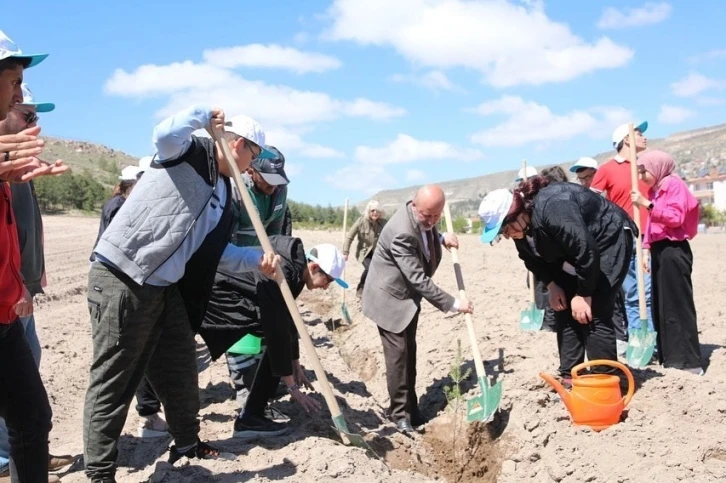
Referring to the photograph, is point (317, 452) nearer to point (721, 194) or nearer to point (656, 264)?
point (656, 264)

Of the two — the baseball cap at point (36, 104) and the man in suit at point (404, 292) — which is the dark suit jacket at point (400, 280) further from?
the baseball cap at point (36, 104)

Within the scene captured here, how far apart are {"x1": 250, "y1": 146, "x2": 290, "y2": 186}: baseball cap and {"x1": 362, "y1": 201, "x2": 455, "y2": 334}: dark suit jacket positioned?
900 mm

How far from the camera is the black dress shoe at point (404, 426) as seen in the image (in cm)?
465

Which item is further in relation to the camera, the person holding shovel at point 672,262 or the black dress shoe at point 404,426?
the person holding shovel at point 672,262

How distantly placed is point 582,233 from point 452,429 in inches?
73.4

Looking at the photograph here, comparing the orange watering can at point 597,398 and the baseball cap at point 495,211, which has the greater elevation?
the baseball cap at point 495,211

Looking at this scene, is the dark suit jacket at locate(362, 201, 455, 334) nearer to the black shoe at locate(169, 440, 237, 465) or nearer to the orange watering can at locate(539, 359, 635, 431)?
the orange watering can at locate(539, 359, 635, 431)

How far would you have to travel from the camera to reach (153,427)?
416cm

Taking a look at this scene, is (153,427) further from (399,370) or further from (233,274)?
(399,370)

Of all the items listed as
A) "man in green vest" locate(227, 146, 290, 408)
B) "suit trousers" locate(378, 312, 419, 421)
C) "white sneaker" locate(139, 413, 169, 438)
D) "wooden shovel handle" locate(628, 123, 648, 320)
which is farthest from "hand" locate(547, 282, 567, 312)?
"white sneaker" locate(139, 413, 169, 438)

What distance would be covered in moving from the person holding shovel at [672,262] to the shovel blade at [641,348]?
0.21 metres

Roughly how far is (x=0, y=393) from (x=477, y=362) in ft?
10.6

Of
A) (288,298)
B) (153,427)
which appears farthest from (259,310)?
(153,427)

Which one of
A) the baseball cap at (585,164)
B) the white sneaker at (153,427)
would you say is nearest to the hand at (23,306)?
the white sneaker at (153,427)
